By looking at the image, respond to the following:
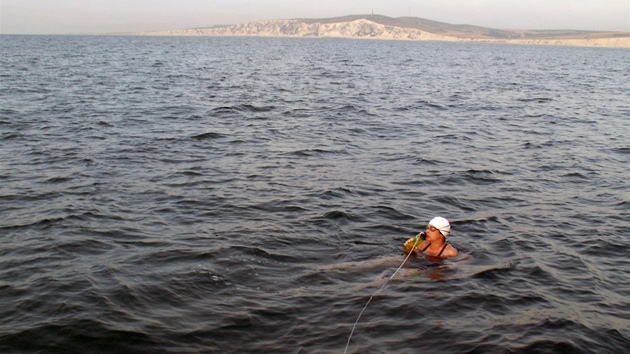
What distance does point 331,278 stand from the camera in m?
8.55

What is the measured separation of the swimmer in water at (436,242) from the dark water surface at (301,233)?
0.87ft

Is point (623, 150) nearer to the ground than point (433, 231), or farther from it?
nearer to the ground

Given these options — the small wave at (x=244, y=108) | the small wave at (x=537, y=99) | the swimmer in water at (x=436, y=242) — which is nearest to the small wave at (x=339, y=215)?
the swimmer in water at (x=436, y=242)

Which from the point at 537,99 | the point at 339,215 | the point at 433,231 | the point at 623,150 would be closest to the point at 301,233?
the point at 339,215

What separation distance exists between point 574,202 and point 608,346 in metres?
6.58

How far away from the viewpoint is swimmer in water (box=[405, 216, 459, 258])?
9.36m

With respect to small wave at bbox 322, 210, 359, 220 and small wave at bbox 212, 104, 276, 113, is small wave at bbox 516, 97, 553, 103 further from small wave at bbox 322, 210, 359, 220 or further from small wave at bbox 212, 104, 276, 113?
small wave at bbox 322, 210, 359, 220

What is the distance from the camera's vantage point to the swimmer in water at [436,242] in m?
9.36

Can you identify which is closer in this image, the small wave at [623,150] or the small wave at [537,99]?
the small wave at [623,150]

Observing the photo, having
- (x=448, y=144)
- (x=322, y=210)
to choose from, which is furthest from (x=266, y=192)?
(x=448, y=144)

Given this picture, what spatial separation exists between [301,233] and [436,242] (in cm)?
253

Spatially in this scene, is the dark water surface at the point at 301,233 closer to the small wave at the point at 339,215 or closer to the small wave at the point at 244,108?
the small wave at the point at 339,215

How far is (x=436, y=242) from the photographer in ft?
30.9

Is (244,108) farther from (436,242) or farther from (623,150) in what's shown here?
(436,242)
